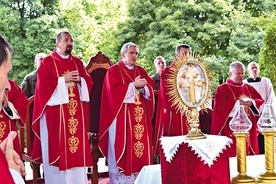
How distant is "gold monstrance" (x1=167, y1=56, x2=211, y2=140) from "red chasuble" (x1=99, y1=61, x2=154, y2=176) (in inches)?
142

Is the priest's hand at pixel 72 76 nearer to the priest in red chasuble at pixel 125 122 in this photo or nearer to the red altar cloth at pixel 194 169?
the priest in red chasuble at pixel 125 122

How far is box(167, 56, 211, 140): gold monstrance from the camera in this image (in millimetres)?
3016

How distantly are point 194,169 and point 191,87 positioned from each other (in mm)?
487

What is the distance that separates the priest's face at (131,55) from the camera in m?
6.66

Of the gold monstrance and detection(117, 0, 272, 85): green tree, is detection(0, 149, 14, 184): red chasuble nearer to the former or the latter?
the gold monstrance

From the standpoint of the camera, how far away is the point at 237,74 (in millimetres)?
7508

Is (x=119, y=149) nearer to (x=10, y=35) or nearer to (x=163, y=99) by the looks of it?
(x=163, y=99)

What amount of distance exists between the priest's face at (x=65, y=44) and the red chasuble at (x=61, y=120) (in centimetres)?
9

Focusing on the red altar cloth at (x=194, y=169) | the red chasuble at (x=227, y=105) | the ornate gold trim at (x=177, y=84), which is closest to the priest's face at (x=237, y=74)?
the red chasuble at (x=227, y=105)

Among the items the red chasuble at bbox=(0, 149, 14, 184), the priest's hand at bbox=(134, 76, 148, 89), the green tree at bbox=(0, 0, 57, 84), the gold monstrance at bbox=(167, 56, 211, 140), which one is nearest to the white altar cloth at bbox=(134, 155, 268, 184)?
the gold monstrance at bbox=(167, 56, 211, 140)

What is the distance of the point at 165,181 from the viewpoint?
10.1ft

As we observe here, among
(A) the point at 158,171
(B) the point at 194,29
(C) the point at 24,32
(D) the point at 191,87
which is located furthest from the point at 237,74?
(C) the point at 24,32

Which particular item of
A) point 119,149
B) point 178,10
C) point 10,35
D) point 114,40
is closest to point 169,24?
point 178,10

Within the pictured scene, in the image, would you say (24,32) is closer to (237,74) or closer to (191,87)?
(237,74)
